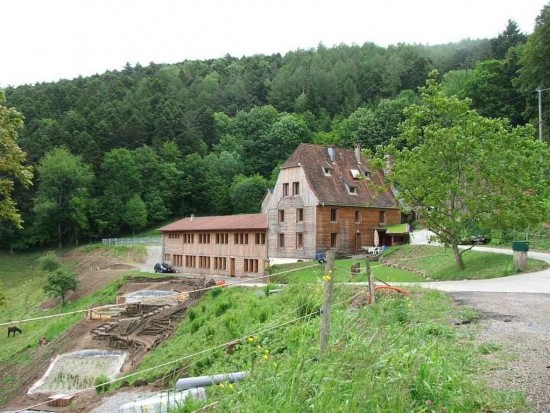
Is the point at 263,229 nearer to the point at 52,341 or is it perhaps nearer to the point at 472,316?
the point at 52,341

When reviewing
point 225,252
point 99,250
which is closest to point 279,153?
point 99,250

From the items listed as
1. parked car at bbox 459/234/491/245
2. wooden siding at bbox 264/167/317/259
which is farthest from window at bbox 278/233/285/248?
parked car at bbox 459/234/491/245

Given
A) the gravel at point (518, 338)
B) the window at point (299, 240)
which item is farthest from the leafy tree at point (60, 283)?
the gravel at point (518, 338)

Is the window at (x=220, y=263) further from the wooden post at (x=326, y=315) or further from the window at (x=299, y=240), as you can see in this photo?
the wooden post at (x=326, y=315)

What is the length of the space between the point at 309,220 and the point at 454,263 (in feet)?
52.2

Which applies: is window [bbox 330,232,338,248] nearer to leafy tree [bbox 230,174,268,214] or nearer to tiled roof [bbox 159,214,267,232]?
tiled roof [bbox 159,214,267,232]

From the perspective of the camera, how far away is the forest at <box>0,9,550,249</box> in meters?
70.4

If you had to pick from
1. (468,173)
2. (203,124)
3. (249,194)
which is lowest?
(468,173)

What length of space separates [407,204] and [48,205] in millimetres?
58422

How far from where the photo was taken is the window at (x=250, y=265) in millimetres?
43156

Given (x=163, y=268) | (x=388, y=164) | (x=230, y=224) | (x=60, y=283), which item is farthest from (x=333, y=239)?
(x=60, y=283)

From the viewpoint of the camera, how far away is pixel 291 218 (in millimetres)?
41094

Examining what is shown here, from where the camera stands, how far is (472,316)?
1073cm

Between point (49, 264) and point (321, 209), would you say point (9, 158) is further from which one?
point (49, 264)
